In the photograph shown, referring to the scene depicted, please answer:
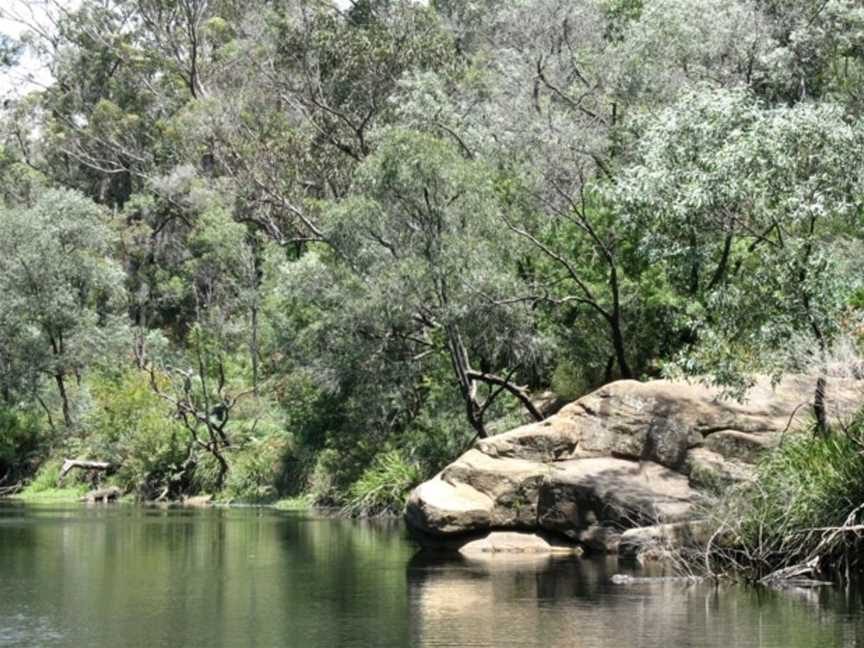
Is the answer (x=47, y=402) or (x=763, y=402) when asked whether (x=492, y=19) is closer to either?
(x=47, y=402)

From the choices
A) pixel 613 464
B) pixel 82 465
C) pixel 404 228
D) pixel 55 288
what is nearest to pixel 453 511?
pixel 613 464

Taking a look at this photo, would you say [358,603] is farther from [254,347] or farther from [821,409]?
[254,347]

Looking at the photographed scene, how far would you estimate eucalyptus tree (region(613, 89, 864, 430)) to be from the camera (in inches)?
859

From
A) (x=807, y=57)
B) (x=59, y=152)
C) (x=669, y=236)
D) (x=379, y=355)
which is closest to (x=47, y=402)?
(x=59, y=152)

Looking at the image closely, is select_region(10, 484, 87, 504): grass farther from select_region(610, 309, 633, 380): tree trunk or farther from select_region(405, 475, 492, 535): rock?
select_region(405, 475, 492, 535): rock

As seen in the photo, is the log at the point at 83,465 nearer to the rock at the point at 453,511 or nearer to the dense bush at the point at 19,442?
the dense bush at the point at 19,442

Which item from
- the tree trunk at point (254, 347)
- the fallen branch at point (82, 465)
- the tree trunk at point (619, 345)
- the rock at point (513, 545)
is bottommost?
the rock at point (513, 545)

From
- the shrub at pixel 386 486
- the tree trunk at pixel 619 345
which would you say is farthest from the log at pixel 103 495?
the tree trunk at pixel 619 345

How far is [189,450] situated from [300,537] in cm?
1742

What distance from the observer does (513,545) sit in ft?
84.9

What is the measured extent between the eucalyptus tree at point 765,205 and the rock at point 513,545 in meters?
4.56

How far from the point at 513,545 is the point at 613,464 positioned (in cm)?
249

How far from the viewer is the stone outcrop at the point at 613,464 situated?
80.2 ft

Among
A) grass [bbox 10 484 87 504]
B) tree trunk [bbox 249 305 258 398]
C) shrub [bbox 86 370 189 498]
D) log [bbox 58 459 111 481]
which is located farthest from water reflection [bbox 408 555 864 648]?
grass [bbox 10 484 87 504]
